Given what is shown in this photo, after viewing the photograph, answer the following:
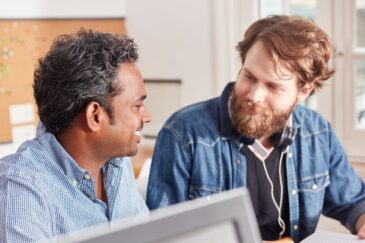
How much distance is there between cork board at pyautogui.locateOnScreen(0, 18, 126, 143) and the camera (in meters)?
2.65

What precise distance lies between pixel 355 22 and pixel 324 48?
1022 millimetres

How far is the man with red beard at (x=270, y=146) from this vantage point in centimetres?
150

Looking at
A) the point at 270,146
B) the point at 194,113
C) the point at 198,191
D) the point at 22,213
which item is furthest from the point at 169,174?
the point at 22,213

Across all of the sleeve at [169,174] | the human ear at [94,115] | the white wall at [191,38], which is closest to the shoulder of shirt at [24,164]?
the human ear at [94,115]

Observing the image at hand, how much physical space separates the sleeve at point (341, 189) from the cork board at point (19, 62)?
149cm

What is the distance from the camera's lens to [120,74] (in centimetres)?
109

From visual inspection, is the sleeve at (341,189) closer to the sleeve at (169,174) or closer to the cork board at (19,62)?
the sleeve at (169,174)

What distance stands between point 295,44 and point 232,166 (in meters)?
0.39

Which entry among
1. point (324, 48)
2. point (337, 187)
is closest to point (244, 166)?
point (337, 187)

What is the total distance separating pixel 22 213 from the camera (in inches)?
36.9

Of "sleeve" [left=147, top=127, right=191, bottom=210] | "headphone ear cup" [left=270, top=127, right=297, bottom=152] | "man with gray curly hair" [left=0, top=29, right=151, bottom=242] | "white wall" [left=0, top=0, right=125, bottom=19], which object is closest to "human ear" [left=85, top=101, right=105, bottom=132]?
"man with gray curly hair" [left=0, top=29, right=151, bottom=242]

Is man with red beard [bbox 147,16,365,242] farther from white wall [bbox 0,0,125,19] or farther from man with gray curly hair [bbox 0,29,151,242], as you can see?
white wall [bbox 0,0,125,19]

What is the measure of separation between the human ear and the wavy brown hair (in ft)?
1.97

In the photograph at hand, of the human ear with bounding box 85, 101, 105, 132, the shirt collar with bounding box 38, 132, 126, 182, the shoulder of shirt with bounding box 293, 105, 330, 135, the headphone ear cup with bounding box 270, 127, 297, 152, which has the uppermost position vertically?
the human ear with bounding box 85, 101, 105, 132
